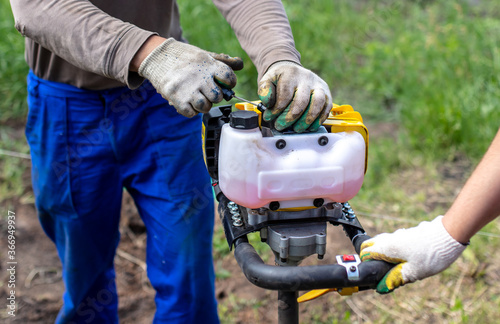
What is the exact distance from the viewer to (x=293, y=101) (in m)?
1.25

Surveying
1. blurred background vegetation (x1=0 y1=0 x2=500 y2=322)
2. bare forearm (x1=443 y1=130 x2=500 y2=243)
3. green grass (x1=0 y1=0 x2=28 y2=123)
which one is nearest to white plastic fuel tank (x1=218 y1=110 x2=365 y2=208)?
bare forearm (x1=443 y1=130 x2=500 y2=243)

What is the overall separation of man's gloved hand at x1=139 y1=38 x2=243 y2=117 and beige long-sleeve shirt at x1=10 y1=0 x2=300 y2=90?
70 millimetres

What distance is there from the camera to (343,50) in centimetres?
457

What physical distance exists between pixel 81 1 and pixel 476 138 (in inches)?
102

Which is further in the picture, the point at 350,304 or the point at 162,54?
the point at 350,304

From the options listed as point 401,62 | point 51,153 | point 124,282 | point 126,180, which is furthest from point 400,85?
point 51,153

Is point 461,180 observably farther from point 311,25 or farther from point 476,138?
point 311,25

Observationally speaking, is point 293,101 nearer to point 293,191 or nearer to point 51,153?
point 293,191

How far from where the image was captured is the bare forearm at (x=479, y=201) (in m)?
1.05

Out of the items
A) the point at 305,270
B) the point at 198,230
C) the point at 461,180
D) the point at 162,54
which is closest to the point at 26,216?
the point at 198,230

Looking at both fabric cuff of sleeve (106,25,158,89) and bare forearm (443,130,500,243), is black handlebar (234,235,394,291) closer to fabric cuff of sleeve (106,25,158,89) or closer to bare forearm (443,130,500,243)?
bare forearm (443,130,500,243)

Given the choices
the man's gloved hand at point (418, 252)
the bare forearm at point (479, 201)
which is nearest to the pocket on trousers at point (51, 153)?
the man's gloved hand at point (418, 252)

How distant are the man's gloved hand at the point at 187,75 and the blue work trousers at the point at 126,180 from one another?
0.45 meters

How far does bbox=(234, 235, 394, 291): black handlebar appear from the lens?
1.12 meters
